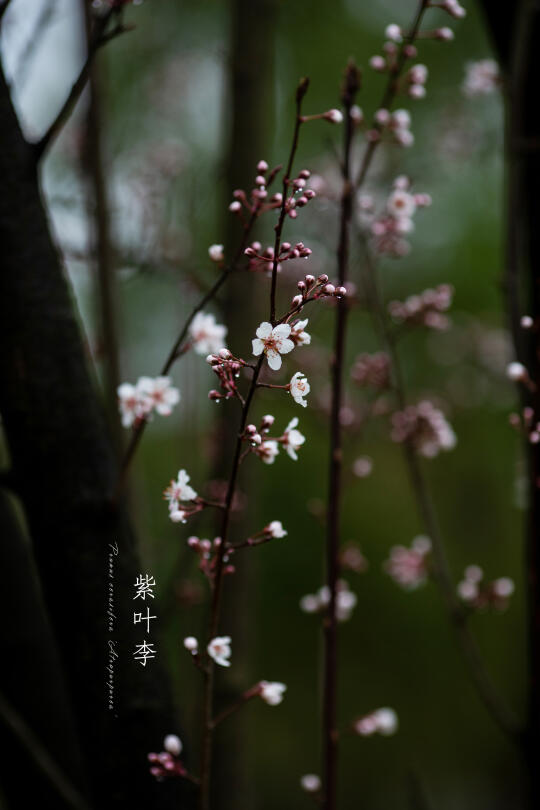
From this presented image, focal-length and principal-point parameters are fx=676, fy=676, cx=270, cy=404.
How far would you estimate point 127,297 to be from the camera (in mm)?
3406

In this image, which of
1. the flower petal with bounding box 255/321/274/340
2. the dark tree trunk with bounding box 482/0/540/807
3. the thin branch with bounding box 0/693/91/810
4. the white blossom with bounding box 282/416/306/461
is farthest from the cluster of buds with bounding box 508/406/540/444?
the thin branch with bounding box 0/693/91/810

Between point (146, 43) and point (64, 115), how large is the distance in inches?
84.1

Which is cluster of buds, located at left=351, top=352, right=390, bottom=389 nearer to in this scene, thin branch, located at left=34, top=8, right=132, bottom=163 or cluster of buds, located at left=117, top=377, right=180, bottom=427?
cluster of buds, located at left=117, top=377, right=180, bottom=427

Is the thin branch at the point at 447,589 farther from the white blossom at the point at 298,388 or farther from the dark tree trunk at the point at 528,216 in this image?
the white blossom at the point at 298,388

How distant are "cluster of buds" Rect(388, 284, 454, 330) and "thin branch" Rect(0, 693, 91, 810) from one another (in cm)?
95

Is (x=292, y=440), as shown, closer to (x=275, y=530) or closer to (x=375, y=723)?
(x=275, y=530)

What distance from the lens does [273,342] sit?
0.62m

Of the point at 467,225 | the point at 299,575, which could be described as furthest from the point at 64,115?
the point at 467,225

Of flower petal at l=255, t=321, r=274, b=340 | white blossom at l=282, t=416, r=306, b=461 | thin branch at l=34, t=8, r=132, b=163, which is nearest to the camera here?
flower petal at l=255, t=321, r=274, b=340

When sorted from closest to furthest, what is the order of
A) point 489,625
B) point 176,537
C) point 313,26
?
1. point 176,537
2. point 313,26
3. point 489,625

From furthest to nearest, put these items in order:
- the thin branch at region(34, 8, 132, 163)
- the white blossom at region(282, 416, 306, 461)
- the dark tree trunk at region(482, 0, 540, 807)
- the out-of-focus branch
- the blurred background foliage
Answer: the blurred background foliage
the out-of-focus branch
the dark tree trunk at region(482, 0, 540, 807)
the thin branch at region(34, 8, 132, 163)
the white blossom at region(282, 416, 306, 461)

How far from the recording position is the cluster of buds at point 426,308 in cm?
125

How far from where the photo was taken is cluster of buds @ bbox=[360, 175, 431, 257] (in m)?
1.06

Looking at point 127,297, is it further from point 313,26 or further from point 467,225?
point 467,225
